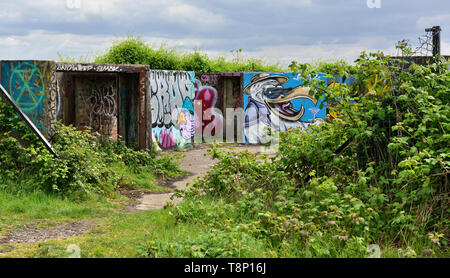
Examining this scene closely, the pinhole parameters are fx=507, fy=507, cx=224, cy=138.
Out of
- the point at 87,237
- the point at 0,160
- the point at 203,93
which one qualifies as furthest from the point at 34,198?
the point at 203,93

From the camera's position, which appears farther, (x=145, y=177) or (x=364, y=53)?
(x=145, y=177)

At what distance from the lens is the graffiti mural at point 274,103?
57.4ft

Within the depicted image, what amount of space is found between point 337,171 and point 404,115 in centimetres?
115

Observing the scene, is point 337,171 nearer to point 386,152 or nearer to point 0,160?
point 386,152

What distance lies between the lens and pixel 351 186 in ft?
20.7

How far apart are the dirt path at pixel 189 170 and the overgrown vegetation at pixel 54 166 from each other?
2.18 feet

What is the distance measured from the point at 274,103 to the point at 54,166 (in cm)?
1024

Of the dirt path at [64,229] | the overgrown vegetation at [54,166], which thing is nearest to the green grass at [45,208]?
the overgrown vegetation at [54,166]

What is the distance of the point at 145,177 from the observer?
11125 mm

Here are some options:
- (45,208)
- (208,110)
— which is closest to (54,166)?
(45,208)

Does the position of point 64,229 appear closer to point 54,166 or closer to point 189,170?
point 54,166

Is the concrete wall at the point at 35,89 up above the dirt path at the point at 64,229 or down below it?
above

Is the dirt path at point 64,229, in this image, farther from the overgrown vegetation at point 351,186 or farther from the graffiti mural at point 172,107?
the graffiti mural at point 172,107

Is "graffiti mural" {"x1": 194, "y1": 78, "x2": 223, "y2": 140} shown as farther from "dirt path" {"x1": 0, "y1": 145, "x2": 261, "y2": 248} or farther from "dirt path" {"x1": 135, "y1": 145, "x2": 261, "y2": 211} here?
"dirt path" {"x1": 0, "y1": 145, "x2": 261, "y2": 248}
